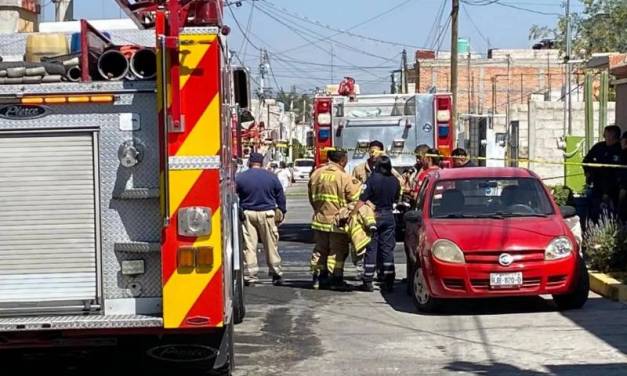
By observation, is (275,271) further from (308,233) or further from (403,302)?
(308,233)

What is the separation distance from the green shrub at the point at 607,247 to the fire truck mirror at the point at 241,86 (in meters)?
Result: 5.18

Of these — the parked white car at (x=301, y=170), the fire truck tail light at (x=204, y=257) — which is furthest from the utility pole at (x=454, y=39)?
the parked white car at (x=301, y=170)

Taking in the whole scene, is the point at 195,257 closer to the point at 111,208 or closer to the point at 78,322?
Result: the point at 111,208

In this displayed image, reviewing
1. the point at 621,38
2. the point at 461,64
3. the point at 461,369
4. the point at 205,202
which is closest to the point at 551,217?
the point at 461,369

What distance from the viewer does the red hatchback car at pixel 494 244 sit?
11.2m

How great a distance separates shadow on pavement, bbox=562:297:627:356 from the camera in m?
9.92

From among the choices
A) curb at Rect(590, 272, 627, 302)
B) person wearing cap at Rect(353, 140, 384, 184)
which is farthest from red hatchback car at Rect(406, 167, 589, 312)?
person wearing cap at Rect(353, 140, 384, 184)

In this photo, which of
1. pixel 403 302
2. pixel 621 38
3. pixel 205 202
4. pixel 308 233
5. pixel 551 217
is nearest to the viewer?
pixel 205 202

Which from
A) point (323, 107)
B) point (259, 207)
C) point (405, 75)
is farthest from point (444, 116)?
point (405, 75)

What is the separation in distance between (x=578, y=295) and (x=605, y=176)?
397cm

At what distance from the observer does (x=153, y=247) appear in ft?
23.1

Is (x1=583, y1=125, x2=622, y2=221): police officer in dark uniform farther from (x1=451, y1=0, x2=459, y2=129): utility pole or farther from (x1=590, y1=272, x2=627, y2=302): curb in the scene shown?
(x1=451, y1=0, x2=459, y2=129): utility pole

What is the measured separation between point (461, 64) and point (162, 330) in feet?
189

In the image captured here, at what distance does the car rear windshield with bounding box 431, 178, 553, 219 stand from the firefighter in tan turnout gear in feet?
4.80
